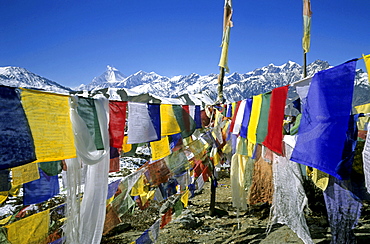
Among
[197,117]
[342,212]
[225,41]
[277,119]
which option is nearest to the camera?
[342,212]

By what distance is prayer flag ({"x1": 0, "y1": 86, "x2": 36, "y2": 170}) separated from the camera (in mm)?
1897

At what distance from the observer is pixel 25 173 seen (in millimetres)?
3535

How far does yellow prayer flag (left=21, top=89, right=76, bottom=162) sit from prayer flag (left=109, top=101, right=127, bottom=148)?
741mm

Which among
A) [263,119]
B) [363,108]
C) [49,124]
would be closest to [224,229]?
[263,119]

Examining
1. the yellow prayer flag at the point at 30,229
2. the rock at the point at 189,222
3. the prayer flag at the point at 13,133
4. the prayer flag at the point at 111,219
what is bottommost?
the rock at the point at 189,222

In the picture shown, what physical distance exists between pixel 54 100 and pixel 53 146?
42cm

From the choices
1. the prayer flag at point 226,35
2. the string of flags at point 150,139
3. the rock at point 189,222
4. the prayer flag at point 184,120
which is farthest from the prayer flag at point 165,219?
the prayer flag at point 226,35

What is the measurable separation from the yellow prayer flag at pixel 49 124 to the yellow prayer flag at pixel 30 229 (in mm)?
933

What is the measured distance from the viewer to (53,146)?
2.23m

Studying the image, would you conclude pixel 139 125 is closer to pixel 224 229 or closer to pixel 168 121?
pixel 168 121

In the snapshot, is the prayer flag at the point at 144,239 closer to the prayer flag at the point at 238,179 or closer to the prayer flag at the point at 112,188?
the prayer flag at the point at 112,188

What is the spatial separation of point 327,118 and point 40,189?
3996mm

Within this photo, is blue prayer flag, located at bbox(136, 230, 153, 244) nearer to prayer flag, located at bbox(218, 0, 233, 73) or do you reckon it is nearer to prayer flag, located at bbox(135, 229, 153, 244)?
prayer flag, located at bbox(135, 229, 153, 244)

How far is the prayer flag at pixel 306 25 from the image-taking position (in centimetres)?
568
